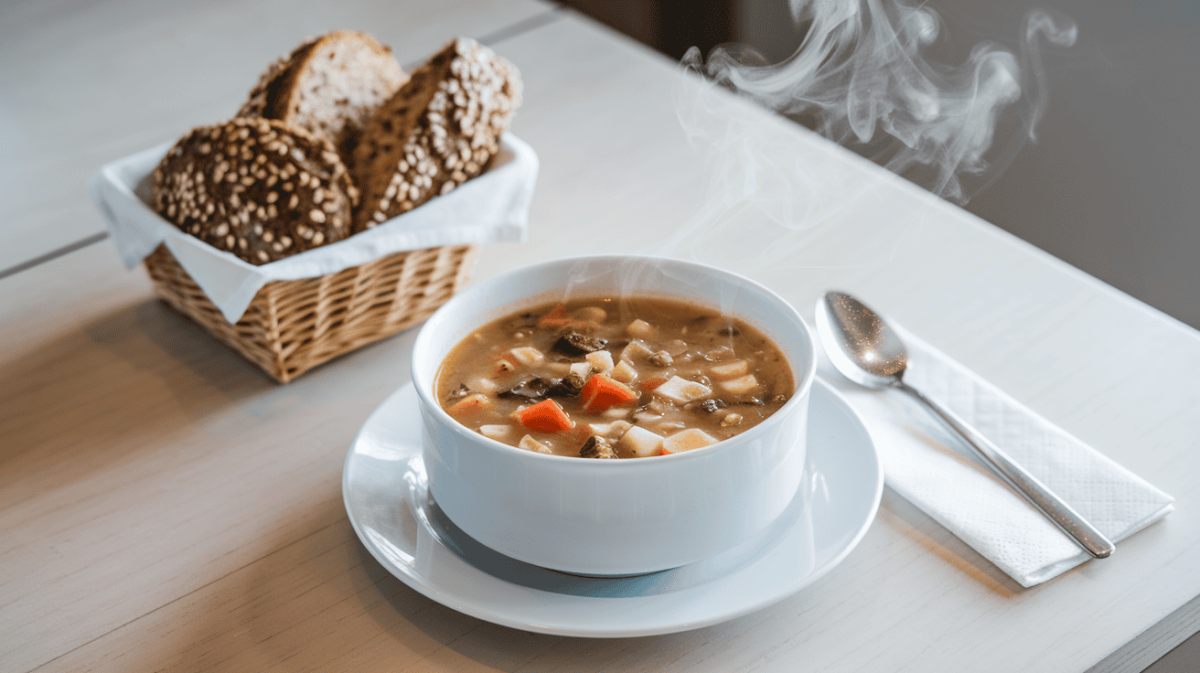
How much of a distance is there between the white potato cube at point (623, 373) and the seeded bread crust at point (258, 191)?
18.4 inches

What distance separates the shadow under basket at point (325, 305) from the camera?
122 centimetres

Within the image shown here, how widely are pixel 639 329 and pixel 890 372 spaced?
329mm

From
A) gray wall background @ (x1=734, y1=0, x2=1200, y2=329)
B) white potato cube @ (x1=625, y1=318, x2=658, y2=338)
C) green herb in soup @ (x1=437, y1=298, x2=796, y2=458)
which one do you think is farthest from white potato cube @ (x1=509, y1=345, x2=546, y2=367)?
gray wall background @ (x1=734, y1=0, x2=1200, y2=329)

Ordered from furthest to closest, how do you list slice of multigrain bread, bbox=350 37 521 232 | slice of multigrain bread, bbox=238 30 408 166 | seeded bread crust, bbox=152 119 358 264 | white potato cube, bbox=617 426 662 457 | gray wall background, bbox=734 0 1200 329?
gray wall background, bbox=734 0 1200 329 → slice of multigrain bread, bbox=238 30 408 166 → slice of multigrain bread, bbox=350 37 521 232 → seeded bread crust, bbox=152 119 358 264 → white potato cube, bbox=617 426 662 457

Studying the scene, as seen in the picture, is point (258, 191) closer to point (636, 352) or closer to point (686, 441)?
point (636, 352)

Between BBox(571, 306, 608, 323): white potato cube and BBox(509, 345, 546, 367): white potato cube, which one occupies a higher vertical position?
BBox(571, 306, 608, 323): white potato cube

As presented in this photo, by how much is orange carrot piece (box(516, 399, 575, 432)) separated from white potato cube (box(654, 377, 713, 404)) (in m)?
0.11

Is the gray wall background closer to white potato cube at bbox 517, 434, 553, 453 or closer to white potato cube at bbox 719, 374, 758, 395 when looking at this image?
white potato cube at bbox 719, 374, 758, 395

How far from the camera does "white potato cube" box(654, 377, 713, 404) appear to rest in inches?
39.3

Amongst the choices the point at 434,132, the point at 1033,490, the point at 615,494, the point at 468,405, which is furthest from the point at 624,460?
the point at 434,132

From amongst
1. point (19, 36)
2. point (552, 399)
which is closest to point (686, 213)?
point (552, 399)

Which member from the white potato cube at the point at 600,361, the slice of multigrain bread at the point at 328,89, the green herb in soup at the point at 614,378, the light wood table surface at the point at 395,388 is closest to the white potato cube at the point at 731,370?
the green herb in soup at the point at 614,378

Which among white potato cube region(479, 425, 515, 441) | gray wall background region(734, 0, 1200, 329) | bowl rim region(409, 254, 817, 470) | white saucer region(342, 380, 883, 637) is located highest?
bowl rim region(409, 254, 817, 470)

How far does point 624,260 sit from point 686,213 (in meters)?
0.54
